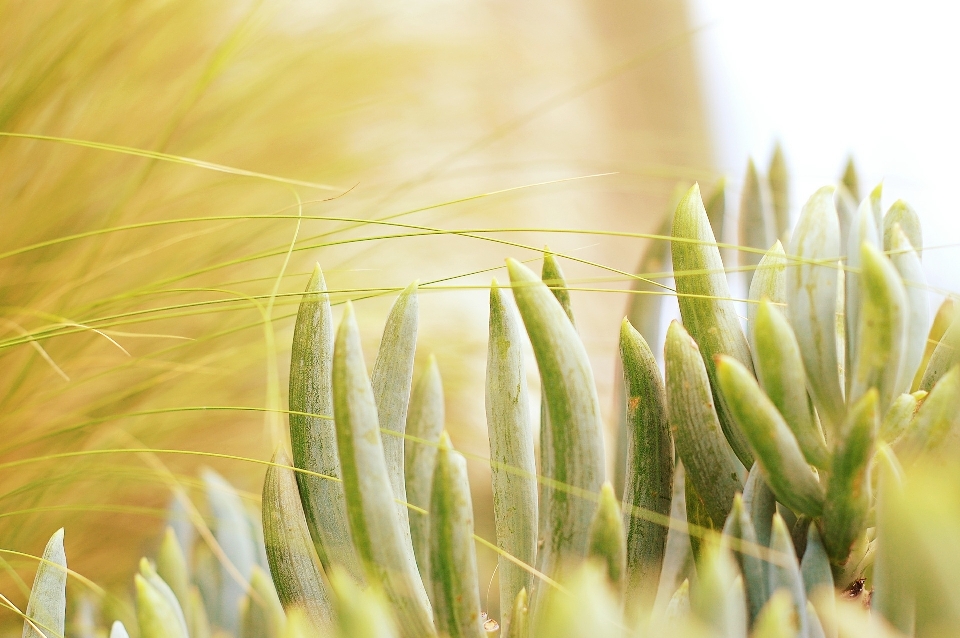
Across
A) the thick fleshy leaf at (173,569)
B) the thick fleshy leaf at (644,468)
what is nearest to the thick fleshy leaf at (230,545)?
the thick fleshy leaf at (173,569)

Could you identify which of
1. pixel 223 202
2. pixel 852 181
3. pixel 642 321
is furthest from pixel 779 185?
A: pixel 223 202

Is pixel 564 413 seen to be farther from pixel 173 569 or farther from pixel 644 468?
pixel 173 569

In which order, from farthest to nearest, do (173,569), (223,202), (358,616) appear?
1. (223,202)
2. (173,569)
3. (358,616)

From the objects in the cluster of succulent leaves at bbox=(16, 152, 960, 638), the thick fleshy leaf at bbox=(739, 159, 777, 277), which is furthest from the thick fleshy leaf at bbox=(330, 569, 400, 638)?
the thick fleshy leaf at bbox=(739, 159, 777, 277)

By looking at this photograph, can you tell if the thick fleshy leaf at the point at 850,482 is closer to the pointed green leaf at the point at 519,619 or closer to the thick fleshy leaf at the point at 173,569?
the pointed green leaf at the point at 519,619

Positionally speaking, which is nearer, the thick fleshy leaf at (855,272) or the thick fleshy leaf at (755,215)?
the thick fleshy leaf at (855,272)

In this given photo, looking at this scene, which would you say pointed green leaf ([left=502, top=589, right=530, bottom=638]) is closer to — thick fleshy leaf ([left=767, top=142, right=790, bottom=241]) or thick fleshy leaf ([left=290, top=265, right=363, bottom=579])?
thick fleshy leaf ([left=290, top=265, right=363, bottom=579])

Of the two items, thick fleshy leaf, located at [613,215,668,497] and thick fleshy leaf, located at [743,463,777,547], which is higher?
thick fleshy leaf, located at [613,215,668,497]
